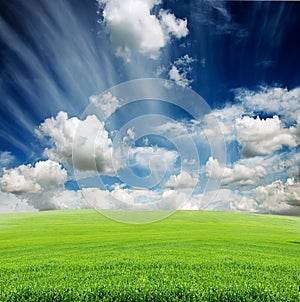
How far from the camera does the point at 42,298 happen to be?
1357 cm

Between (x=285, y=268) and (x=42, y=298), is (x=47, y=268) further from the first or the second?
(x=285, y=268)

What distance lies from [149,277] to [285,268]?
8.90 metres

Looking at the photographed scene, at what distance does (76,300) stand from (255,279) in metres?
8.75

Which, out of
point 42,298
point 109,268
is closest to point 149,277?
point 109,268

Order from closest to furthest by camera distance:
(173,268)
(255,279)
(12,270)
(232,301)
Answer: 1. (232,301)
2. (255,279)
3. (173,268)
4. (12,270)

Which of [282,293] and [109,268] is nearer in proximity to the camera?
[282,293]

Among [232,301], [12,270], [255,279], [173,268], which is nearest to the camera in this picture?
[232,301]

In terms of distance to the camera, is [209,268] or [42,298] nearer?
[42,298]

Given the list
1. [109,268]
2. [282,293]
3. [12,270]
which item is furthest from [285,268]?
[12,270]

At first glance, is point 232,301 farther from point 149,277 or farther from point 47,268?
point 47,268

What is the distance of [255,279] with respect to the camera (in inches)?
623

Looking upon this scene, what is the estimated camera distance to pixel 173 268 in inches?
702

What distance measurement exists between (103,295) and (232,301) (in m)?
5.52

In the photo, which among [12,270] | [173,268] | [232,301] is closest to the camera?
[232,301]
